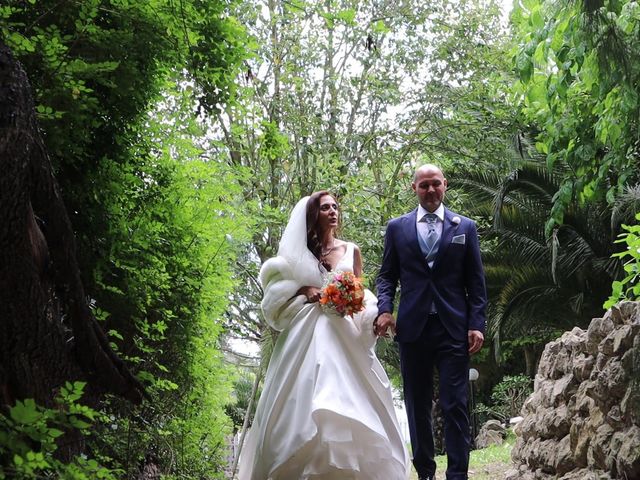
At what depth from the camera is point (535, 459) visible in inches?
334

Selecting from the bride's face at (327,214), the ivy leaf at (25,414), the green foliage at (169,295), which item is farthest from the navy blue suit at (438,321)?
the ivy leaf at (25,414)

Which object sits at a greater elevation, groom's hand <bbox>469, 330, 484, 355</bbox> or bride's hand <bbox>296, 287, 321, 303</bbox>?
bride's hand <bbox>296, 287, 321, 303</bbox>

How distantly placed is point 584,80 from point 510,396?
18.7 metres

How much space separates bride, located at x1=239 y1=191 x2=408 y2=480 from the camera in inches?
263

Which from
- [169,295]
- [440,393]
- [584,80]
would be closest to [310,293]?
[169,295]

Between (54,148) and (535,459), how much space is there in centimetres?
584

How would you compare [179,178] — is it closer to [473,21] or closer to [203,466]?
[203,466]

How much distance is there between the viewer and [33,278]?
305 centimetres

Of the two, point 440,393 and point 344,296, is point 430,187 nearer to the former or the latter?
point 344,296

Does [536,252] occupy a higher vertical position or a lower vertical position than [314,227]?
higher

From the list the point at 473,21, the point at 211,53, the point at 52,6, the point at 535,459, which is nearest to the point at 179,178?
the point at 211,53

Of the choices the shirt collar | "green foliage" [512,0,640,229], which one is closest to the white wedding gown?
the shirt collar

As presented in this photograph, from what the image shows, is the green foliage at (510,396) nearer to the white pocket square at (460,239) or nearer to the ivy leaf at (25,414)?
the white pocket square at (460,239)

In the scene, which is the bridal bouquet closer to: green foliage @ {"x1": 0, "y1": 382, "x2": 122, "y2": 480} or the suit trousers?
the suit trousers
